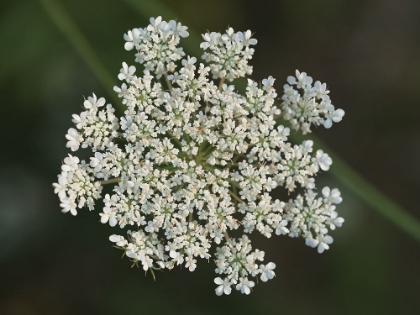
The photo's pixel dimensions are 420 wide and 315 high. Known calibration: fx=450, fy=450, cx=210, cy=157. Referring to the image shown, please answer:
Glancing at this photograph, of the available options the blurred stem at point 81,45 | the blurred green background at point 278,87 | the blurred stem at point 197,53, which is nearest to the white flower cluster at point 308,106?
the blurred stem at point 197,53

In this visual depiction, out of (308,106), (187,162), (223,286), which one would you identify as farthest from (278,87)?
(223,286)

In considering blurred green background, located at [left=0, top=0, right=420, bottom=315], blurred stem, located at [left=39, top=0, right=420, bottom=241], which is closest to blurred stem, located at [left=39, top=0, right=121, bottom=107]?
blurred stem, located at [left=39, top=0, right=420, bottom=241]

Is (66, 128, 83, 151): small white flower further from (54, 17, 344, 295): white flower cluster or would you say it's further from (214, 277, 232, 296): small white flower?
(214, 277, 232, 296): small white flower

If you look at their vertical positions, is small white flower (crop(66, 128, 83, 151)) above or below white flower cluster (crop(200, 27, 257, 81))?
below

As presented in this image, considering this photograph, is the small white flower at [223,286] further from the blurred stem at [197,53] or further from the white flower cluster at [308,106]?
the blurred stem at [197,53]

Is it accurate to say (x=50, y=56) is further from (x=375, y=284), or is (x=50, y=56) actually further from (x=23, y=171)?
(x=375, y=284)

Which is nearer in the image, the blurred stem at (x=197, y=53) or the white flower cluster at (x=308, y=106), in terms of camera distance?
the white flower cluster at (x=308, y=106)
